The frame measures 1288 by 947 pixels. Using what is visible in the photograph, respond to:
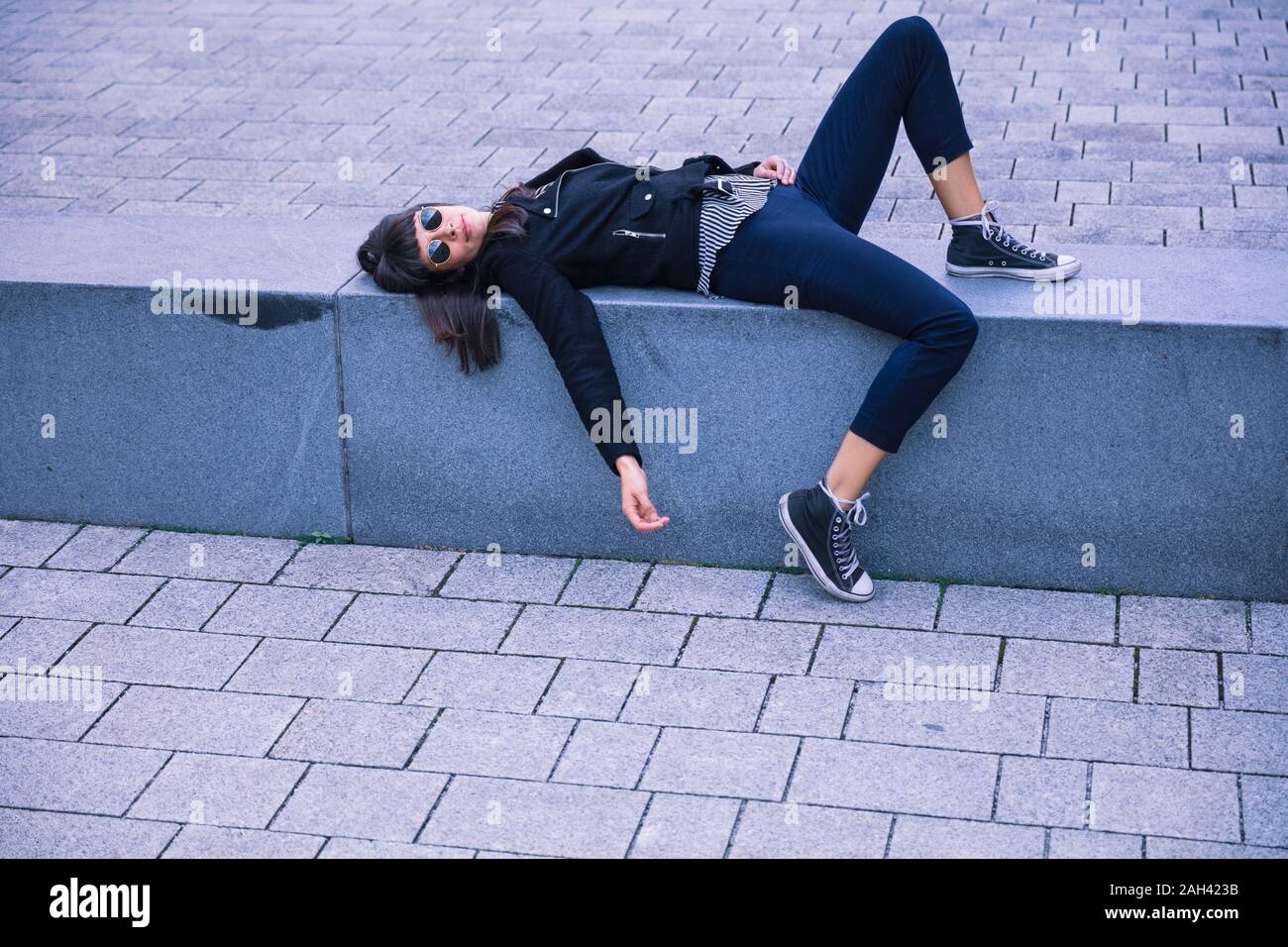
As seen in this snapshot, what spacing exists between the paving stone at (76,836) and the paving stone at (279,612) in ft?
2.93

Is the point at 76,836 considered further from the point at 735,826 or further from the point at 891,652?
the point at 891,652

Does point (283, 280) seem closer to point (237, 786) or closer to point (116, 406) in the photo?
point (116, 406)

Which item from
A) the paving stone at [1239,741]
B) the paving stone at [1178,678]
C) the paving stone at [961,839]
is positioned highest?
the paving stone at [1239,741]

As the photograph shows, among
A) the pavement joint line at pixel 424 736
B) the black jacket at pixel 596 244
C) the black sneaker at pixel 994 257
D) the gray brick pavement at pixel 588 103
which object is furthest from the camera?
the gray brick pavement at pixel 588 103

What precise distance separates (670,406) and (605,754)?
117 cm

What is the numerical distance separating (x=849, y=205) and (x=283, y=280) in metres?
1.74

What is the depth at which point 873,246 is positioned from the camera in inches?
174

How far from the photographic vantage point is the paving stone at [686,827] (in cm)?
344

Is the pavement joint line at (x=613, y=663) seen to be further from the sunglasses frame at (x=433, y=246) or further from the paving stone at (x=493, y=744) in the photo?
the sunglasses frame at (x=433, y=246)

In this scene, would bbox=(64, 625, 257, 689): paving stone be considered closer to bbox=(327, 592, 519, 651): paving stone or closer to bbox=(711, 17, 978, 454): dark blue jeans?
bbox=(327, 592, 519, 651): paving stone

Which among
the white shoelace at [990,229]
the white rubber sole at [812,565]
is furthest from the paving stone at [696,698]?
the white shoelace at [990,229]

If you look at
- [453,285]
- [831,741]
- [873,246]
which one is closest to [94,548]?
[453,285]

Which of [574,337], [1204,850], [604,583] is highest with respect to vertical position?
[574,337]

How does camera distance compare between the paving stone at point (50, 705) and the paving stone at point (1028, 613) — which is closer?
the paving stone at point (50, 705)
